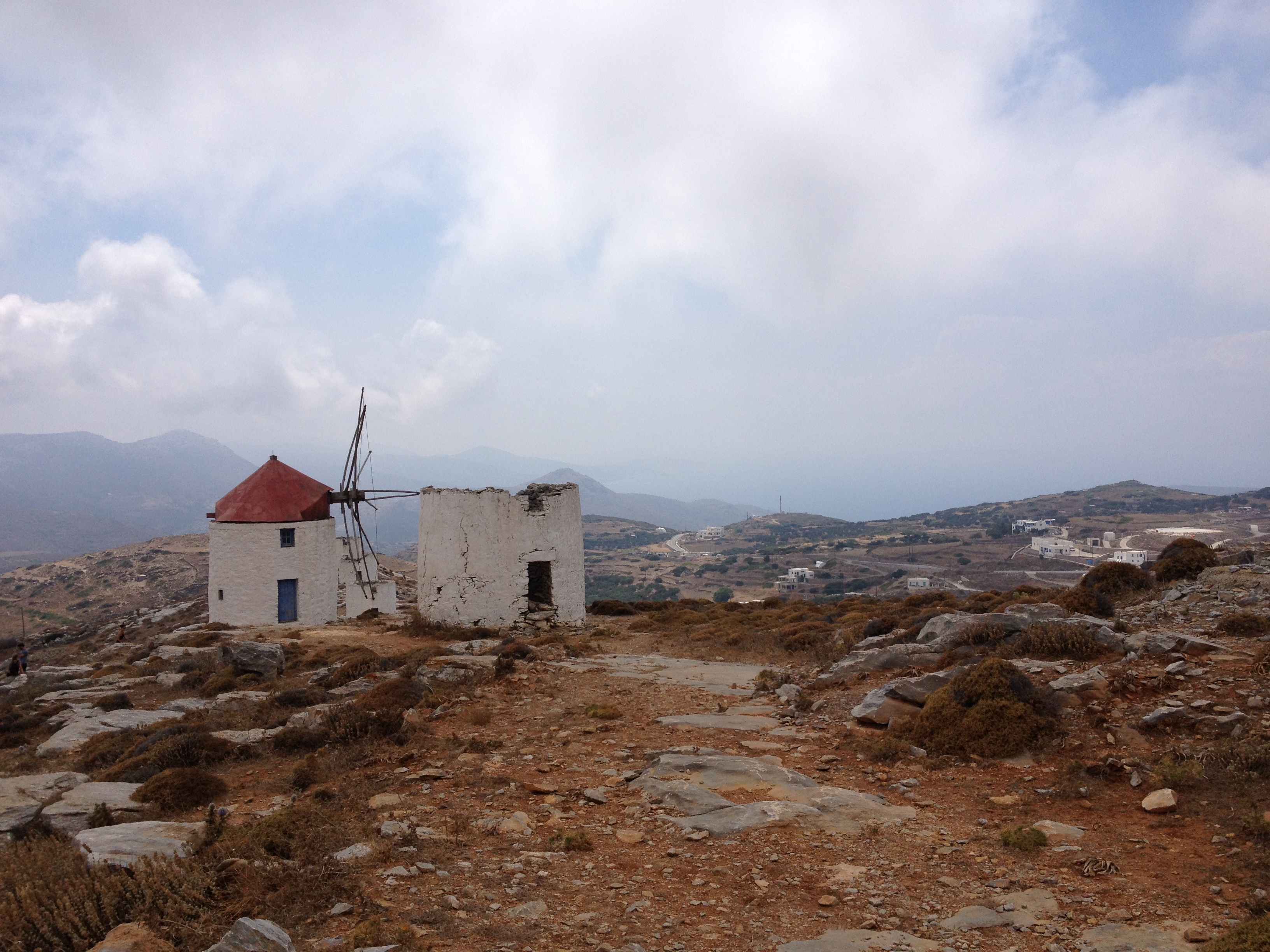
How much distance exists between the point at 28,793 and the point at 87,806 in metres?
1.77

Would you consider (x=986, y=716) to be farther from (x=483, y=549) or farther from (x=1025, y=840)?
(x=483, y=549)

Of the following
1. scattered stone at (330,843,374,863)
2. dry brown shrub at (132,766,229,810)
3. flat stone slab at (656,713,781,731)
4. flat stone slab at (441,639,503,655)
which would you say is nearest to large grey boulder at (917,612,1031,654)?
flat stone slab at (656,713,781,731)

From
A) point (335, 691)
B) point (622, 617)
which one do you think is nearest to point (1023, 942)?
point (335, 691)

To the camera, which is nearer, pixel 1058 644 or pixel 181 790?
pixel 181 790

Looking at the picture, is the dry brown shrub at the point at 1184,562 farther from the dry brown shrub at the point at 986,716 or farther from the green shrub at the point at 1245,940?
the green shrub at the point at 1245,940

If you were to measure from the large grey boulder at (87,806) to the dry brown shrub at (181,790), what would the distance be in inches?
6.5

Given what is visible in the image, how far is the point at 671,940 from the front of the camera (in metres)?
5.58

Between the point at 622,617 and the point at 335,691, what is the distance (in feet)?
46.8

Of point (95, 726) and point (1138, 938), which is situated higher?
point (1138, 938)

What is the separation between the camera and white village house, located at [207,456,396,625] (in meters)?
27.2

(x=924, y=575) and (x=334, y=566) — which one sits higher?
(x=334, y=566)

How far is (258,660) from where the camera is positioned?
18.1m

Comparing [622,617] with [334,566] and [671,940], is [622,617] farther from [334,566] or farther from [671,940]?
[671,940]

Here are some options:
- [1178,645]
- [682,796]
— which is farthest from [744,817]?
[1178,645]
